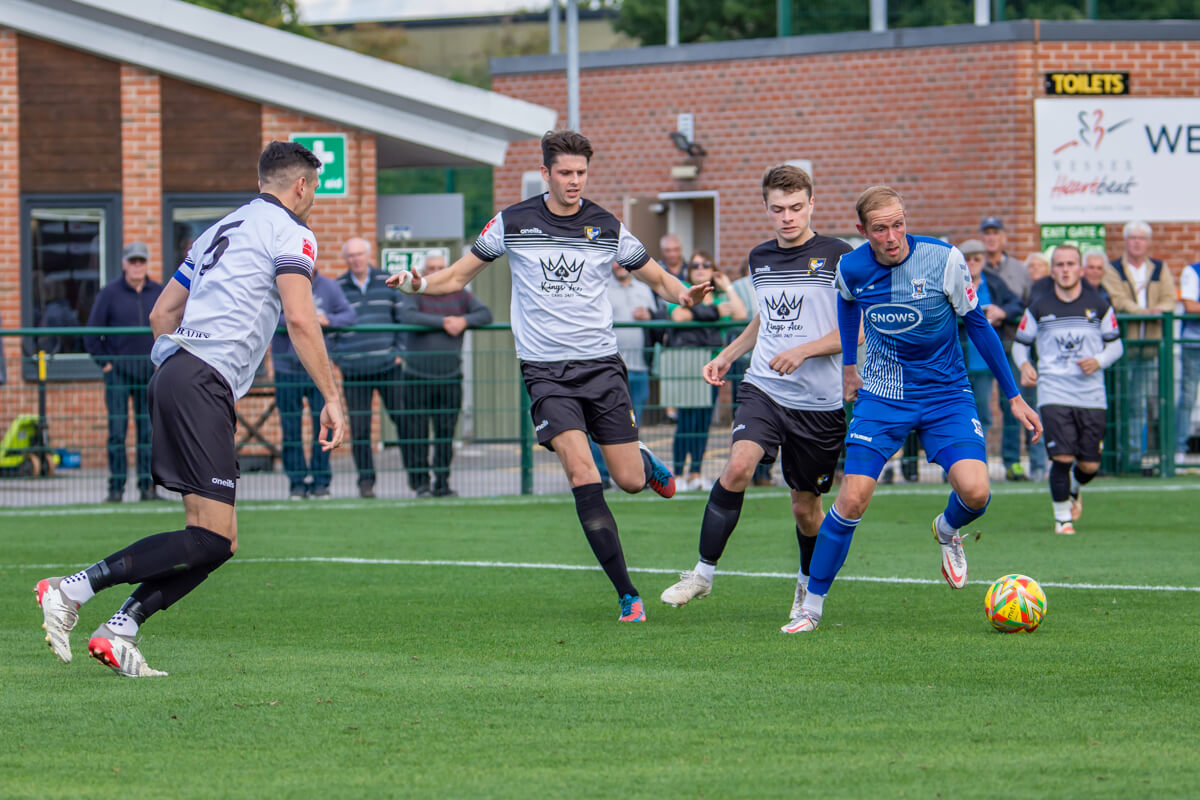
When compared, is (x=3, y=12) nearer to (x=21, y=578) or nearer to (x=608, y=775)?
(x=21, y=578)

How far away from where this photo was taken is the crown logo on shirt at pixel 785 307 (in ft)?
26.2

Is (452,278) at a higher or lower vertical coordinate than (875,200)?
lower

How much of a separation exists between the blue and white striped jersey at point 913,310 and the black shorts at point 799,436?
485 millimetres

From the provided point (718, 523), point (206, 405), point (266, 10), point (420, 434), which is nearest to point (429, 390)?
point (420, 434)

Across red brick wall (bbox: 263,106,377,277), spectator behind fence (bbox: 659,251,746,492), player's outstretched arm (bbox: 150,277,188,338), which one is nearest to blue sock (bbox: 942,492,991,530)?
player's outstretched arm (bbox: 150,277,188,338)

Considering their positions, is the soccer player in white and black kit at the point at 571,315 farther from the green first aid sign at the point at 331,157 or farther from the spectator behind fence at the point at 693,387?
the green first aid sign at the point at 331,157

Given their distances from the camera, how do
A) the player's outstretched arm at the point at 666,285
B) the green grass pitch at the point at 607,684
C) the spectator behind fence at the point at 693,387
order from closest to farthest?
the green grass pitch at the point at 607,684, the player's outstretched arm at the point at 666,285, the spectator behind fence at the point at 693,387

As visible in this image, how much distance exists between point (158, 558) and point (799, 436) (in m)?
3.19

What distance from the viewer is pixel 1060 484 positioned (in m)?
11.8

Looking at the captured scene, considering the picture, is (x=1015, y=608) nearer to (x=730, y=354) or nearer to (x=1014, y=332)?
(x=730, y=354)

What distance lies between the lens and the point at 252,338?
638 centimetres

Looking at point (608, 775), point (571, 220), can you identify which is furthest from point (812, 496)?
point (608, 775)

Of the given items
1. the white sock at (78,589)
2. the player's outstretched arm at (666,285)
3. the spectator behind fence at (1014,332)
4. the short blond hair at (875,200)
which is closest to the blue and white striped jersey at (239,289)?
the white sock at (78,589)

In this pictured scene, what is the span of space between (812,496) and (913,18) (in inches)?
618
